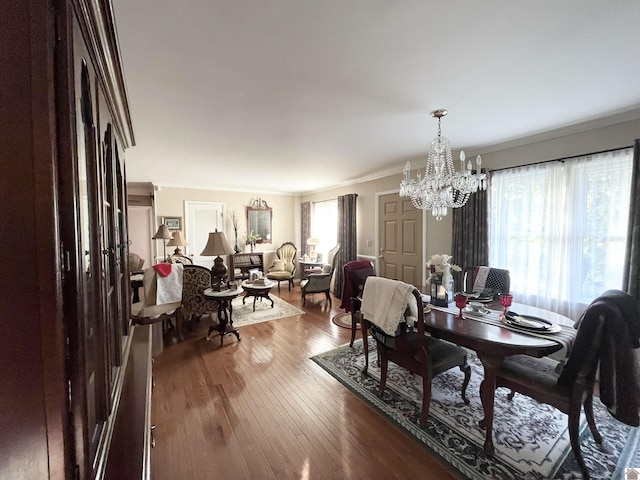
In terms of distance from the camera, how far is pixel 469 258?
353 centimetres

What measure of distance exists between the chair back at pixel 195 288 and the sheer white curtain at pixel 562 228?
12.4 feet

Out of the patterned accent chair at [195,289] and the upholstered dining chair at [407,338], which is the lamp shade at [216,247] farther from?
the upholstered dining chair at [407,338]

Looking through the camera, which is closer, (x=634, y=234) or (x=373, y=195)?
(x=634, y=234)

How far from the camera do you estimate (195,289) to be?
3.55 m

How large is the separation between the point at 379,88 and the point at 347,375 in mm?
2550

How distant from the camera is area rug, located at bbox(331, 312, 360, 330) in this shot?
157 inches

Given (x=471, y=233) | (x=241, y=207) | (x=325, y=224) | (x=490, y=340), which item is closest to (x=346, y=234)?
(x=325, y=224)

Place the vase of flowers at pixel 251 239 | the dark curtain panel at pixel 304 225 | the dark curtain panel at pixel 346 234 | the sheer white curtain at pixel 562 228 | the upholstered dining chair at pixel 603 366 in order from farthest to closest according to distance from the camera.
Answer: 1. the dark curtain panel at pixel 304 225
2. the vase of flowers at pixel 251 239
3. the dark curtain panel at pixel 346 234
4. the sheer white curtain at pixel 562 228
5. the upholstered dining chair at pixel 603 366

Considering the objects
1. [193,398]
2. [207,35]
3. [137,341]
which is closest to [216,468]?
[193,398]

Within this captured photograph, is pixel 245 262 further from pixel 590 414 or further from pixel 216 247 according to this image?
pixel 590 414

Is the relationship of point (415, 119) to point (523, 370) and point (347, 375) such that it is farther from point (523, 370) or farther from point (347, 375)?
point (347, 375)

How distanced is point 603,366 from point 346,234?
414 centimetres

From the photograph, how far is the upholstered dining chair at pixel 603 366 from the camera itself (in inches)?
56.9

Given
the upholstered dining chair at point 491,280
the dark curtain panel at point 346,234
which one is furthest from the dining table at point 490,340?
the dark curtain panel at point 346,234
